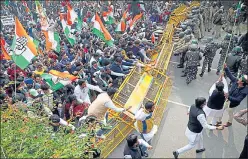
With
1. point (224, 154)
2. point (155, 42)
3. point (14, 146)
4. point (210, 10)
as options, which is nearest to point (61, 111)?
point (14, 146)

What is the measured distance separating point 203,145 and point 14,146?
194 inches

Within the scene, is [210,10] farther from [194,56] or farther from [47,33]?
[47,33]

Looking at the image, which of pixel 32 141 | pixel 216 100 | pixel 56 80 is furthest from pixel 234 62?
pixel 32 141

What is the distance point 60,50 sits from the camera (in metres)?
11.7

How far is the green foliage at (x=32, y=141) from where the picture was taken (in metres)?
3.83

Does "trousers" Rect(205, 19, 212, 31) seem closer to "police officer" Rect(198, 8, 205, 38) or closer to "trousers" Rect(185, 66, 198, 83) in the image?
"police officer" Rect(198, 8, 205, 38)

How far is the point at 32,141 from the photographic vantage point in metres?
3.95

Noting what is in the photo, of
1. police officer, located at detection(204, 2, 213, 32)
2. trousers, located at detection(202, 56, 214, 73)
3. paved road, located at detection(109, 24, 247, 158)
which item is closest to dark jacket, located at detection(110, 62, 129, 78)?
paved road, located at detection(109, 24, 247, 158)

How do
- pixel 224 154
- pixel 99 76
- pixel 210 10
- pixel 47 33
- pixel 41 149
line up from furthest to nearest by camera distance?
1. pixel 210 10
2. pixel 47 33
3. pixel 99 76
4. pixel 224 154
5. pixel 41 149

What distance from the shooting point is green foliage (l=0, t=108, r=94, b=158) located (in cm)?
383

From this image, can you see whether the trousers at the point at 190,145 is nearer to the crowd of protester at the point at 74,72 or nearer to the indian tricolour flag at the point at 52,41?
the crowd of protester at the point at 74,72

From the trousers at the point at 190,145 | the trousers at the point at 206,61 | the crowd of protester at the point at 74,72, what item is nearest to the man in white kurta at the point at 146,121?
the trousers at the point at 190,145

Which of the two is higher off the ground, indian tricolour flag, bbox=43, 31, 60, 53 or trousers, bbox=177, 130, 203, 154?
indian tricolour flag, bbox=43, 31, 60, 53

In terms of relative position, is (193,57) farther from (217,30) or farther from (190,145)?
(217,30)
